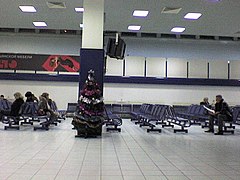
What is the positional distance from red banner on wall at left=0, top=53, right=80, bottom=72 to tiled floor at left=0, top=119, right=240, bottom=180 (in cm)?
945

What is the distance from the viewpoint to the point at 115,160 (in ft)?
16.0

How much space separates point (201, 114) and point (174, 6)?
433cm

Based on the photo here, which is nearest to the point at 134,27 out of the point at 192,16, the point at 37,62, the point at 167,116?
the point at 192,16

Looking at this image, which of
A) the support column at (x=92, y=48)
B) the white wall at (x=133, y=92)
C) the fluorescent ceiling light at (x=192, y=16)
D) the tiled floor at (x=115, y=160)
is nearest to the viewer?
the tiled floor at (x=115, y=160)

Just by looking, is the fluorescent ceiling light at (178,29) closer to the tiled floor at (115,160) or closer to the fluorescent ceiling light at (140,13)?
the fluorescent ceiling light at (140,13)

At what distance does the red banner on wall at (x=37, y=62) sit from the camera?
1595cm

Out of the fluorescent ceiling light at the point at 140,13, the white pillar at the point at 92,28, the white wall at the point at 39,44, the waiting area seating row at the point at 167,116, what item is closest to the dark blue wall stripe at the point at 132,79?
the waiting area seating row at the point at 167,116

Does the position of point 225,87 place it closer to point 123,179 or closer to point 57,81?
point 57,81

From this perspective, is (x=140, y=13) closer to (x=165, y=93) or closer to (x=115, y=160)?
(x=165, y=93)

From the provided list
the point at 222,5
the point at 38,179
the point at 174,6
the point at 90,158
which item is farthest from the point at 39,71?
the point at 38,179

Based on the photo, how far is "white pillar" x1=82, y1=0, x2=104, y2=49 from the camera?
8.31 m

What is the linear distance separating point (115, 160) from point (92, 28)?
15.1 feet

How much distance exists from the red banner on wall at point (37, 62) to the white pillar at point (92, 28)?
7945 millimetres

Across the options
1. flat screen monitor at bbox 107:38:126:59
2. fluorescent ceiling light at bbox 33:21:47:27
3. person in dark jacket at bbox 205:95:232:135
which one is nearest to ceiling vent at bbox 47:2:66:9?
flat screen monitor at bbox 107:38:126:59
